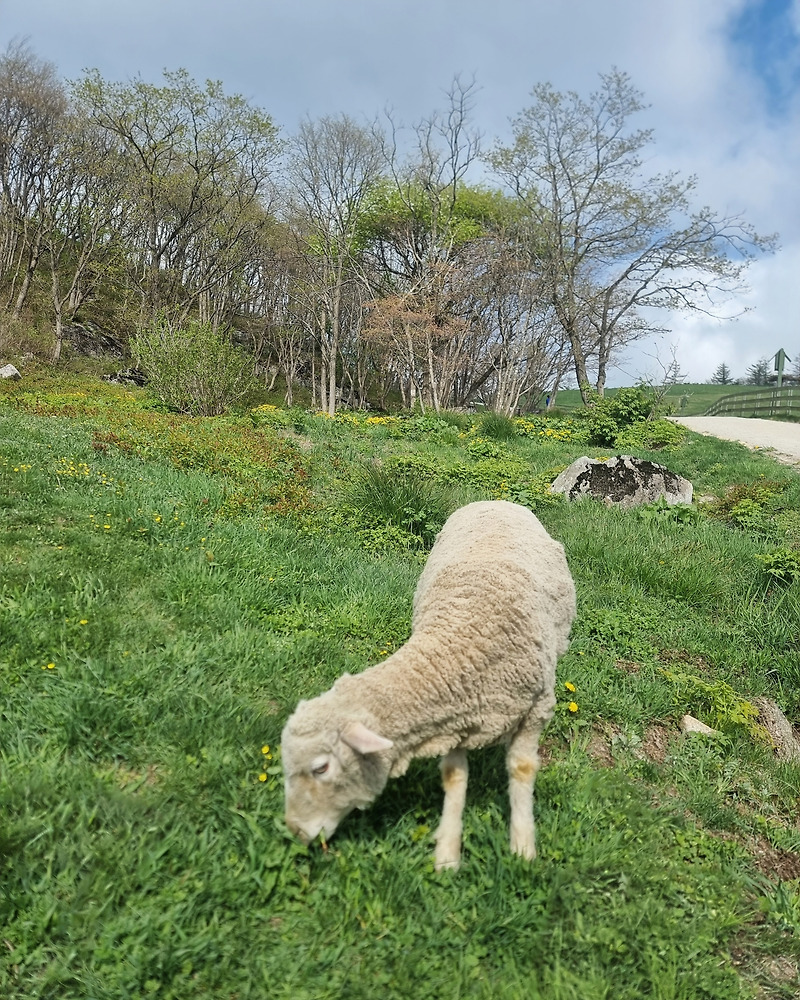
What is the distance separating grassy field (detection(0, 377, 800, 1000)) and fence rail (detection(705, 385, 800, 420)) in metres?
22.9

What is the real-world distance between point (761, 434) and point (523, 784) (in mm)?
17146

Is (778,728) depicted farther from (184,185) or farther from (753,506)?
(184,185)

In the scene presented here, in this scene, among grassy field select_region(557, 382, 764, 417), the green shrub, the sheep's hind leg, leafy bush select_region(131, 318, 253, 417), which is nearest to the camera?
the sheep's hind leg

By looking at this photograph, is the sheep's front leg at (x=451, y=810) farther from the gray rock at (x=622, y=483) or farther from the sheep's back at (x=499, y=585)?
the gray rock at (x=622, y=483)

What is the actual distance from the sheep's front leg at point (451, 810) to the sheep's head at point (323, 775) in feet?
1.27

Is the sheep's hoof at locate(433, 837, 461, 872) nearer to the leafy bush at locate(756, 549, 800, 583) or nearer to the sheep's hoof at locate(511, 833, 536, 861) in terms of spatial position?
the sheep's hoof at locate(511, 833, 536, 861)

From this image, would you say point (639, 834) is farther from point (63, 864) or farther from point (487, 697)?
point (63, 864)

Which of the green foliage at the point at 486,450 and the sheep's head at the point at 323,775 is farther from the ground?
the green foliage at the point at 486,450

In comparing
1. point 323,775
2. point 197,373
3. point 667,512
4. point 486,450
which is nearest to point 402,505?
→ point 667,512

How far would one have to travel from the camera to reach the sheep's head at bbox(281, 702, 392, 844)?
2.25 m

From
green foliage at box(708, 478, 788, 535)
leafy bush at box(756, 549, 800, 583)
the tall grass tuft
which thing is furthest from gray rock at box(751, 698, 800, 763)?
green foliage at box(708, 478, 788, 535)

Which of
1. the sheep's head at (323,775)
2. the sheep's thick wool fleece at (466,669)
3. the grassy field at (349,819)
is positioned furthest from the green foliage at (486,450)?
the sheep's head at (323,775)

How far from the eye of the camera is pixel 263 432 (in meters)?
10.8

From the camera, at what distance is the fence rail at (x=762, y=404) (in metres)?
24.7
